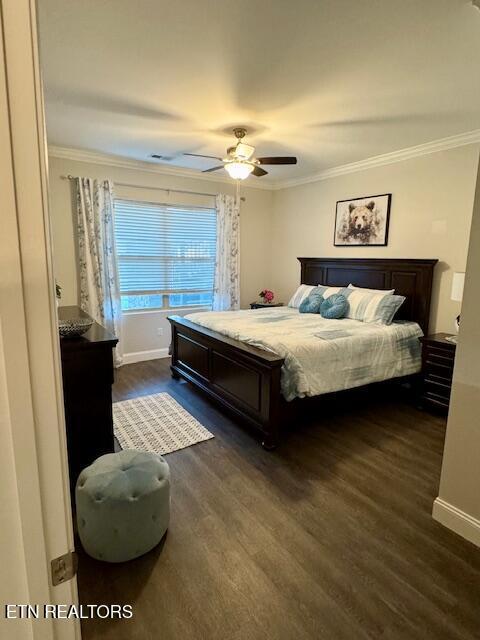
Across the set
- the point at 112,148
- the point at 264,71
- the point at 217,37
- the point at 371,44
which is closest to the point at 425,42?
the point at 371,44

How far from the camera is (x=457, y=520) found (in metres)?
1.97

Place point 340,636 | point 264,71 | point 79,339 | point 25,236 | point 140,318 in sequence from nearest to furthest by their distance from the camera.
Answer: point 25,236, point 340,636, point 79,339, point 264,71, point 140,318

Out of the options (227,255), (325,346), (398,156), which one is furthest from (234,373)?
(398,156)

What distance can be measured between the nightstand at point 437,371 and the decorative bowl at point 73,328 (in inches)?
122

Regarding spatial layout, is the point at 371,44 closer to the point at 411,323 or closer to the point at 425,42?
the point at 425,42

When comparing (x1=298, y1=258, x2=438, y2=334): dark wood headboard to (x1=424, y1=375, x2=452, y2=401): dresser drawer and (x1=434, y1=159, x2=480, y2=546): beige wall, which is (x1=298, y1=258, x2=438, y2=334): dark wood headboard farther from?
(x1=434, y1=159, x2=480, y2=546): beige wall

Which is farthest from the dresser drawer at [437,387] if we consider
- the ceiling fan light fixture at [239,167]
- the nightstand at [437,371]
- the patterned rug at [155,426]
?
the ceiling fan light fixture at [239,167]

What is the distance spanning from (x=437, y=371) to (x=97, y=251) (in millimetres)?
4163

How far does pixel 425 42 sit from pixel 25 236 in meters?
2.46

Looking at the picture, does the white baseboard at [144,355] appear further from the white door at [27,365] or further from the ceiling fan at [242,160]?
the white door at [27,365]

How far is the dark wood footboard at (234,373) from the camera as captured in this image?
2.75 metres

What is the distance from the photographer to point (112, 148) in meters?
4.09

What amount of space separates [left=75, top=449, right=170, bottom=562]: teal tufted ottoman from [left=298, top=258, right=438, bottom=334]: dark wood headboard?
3.36m

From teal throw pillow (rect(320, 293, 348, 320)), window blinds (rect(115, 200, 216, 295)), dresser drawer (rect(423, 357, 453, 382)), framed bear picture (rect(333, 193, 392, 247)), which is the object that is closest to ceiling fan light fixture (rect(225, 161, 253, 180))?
teal throw pillow (rect(320, 293, 348, 320))
